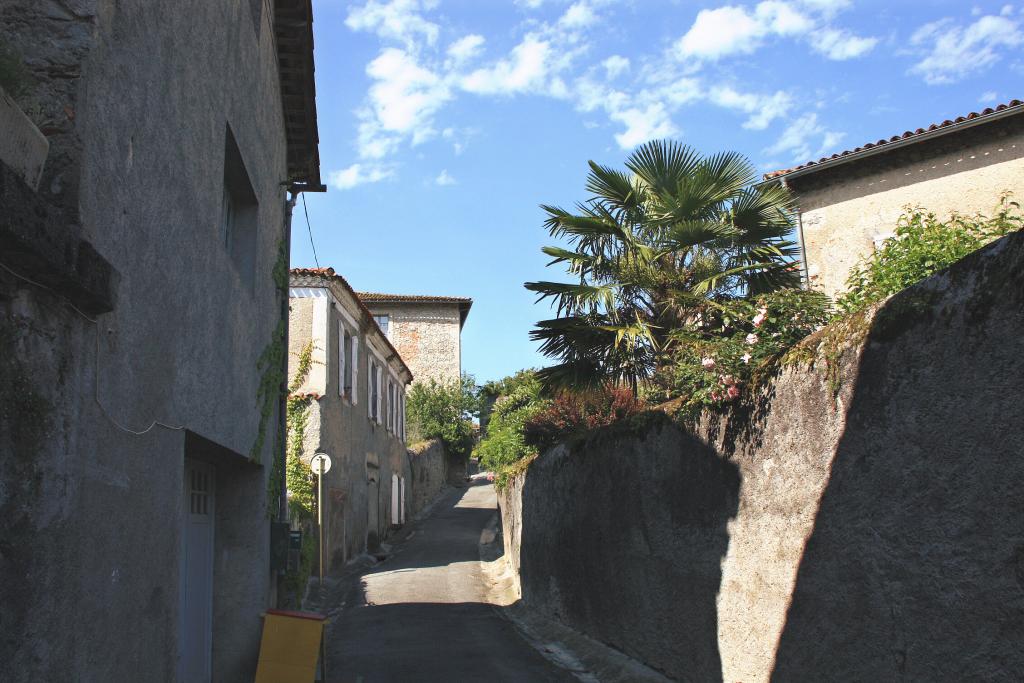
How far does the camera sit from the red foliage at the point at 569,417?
1376 centimetres

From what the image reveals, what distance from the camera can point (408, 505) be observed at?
99.7 feet

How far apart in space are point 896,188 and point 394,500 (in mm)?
18182

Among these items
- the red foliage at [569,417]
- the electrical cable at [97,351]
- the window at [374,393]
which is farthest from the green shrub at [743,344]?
the window at [374,393]

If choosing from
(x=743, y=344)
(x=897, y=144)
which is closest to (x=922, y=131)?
(x=897, y=144)

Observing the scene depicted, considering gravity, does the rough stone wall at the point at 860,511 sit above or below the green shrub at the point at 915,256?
Answer: below

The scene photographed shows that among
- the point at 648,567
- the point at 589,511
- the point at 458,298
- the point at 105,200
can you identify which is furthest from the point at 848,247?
the point at 458,298

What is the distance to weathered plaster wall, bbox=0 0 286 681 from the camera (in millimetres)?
3026

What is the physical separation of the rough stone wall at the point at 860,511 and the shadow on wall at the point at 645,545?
0.09 feet

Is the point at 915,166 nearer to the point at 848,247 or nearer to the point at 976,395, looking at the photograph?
the point at 848,247

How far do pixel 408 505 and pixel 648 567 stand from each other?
22.7m

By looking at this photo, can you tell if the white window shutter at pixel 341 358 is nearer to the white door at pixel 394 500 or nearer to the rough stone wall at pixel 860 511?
the white door at pixel 394 500

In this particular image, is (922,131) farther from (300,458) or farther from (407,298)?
(407,298)

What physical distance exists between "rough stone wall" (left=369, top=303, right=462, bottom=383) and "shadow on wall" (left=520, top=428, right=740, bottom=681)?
92.5 feet

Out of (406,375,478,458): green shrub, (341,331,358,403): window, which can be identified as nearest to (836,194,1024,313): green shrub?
(341,331,358,403): window
